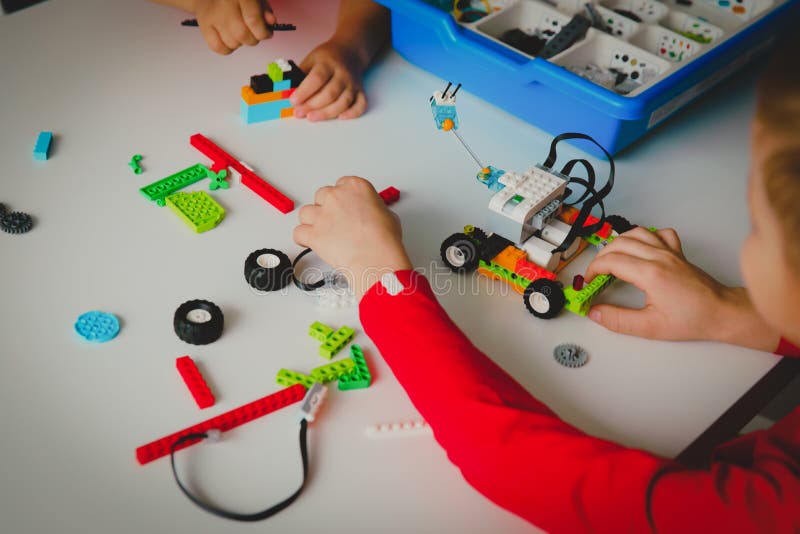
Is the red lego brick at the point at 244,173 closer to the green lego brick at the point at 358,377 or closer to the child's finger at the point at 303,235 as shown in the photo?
the child's finger at the point at 303,235

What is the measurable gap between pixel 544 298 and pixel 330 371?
0.25m

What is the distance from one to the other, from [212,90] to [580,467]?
812mm

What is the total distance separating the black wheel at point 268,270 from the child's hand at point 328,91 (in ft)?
1.03

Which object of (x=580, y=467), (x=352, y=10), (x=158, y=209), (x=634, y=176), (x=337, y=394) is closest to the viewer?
(x=580, y=467)

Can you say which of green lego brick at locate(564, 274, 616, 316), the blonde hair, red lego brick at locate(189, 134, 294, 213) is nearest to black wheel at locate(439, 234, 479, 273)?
green lego brick at locate(564, 274, 616, 316)

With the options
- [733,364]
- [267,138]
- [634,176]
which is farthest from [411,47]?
[733,364]

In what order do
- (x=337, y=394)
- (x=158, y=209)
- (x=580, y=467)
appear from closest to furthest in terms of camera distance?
1. (x=580, y=467)
2. (x=337, y=394)
3. (x=158, y=209)

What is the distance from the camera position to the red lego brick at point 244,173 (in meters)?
0.98

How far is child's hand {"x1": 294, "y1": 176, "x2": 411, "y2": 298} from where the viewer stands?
0.85 metres

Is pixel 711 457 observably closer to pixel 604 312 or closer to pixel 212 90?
pixel 604 312

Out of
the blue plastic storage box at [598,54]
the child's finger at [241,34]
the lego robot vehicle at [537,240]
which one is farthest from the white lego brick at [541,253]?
the child's finger at [241,34]

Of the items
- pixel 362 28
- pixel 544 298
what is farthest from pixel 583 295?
pixel 362 28

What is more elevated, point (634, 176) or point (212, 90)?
point (634, 176)

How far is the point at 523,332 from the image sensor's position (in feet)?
2.78
